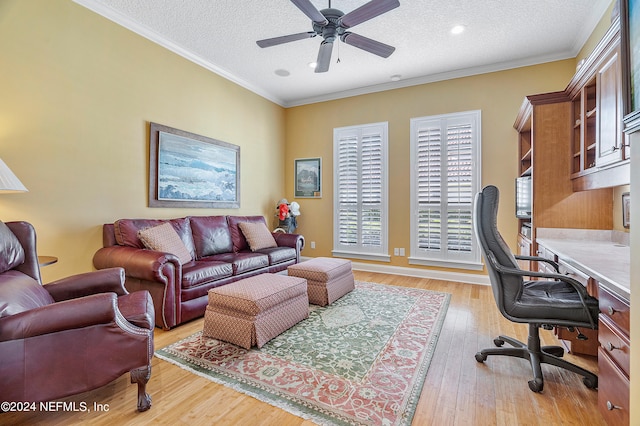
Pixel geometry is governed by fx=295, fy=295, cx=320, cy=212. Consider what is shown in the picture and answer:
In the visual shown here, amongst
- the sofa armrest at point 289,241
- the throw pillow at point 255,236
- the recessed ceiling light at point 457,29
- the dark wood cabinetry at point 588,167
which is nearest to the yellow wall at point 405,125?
the dark wood cabinetry at point 588,167

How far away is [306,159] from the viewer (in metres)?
5.57

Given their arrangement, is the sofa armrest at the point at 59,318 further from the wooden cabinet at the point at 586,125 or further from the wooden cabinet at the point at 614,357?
the wooden cabinet at the point at 586,125

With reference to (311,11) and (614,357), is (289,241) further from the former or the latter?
(614,357)

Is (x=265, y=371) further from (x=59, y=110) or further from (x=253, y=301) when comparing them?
(x=59, y=110)

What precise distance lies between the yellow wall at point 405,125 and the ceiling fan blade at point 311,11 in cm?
257

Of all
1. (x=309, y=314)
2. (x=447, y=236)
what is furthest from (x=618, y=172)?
(x=309, y=314)

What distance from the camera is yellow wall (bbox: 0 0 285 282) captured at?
2.43 m

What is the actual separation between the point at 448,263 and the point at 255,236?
2840 mm

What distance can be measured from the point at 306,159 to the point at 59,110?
358cm

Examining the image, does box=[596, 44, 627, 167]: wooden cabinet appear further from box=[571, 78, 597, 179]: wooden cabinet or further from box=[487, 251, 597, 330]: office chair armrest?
box=[487, 251, 597, 330]: office chair armrest

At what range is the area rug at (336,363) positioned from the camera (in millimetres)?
1626

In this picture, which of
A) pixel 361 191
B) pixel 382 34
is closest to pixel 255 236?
pixel 361 191

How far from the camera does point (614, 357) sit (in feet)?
4.42

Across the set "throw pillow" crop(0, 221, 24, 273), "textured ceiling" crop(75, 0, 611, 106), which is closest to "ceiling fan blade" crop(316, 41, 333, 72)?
"textured ceiling" crop(75, 0, 611, 106)
